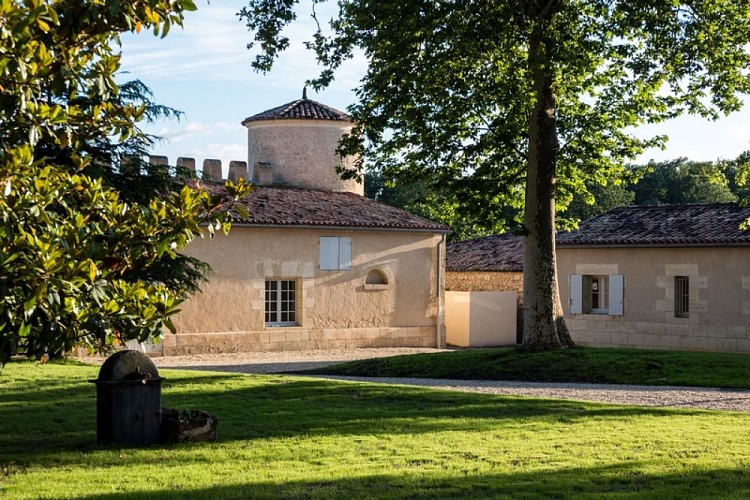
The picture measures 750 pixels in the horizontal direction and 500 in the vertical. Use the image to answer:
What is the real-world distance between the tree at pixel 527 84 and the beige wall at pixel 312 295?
5854 mm

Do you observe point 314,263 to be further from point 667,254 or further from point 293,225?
point 667,254

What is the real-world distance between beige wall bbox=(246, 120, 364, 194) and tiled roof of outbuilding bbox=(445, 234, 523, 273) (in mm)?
4584

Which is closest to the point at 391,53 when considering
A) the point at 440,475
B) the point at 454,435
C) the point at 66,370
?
the point at 66,370

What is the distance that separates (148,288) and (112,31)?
1.65m

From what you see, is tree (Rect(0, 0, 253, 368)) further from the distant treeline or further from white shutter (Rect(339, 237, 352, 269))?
the distant treeline

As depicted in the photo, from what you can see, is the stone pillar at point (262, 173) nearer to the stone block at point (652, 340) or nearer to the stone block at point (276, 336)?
the stone block at point (276, 336)

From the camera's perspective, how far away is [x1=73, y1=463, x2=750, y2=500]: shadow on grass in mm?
7332

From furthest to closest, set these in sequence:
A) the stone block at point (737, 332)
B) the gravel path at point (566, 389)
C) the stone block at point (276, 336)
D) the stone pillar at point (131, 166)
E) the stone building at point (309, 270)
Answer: the stone block at point (276, 336)
the stone building at point (309, 270)
the stone block at point (737, 332)
the stone pillar at point (131, 166)
the gravel path at point (566, 389)

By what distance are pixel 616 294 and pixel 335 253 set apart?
7.47 m

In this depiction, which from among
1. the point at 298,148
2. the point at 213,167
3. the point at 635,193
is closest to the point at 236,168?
the point at 213,167

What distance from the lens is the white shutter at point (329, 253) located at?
26281 mm

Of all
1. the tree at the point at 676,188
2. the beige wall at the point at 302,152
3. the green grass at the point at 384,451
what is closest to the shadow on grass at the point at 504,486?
the green grass at the point at 384,451

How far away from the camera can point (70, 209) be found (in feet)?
20.6

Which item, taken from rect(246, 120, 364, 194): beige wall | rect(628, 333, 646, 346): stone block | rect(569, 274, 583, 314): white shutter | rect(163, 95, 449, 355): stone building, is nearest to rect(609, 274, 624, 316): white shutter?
rect(628, 333, 646, 346): stone block
